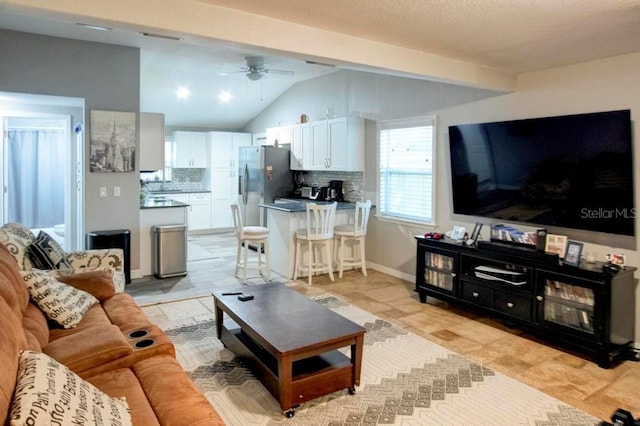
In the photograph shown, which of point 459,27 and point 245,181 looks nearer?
point 459,27

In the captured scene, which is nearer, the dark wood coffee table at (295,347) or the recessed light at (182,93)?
the dark wood coffee table at (295,347)

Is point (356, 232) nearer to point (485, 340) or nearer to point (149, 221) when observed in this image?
point (485, 340)

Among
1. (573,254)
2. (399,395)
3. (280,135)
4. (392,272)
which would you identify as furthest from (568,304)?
(280,135)

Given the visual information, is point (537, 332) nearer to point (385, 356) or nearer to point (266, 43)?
point (385, 356)

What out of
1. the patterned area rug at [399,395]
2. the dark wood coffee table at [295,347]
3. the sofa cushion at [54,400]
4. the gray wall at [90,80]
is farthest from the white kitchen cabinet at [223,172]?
the sofa cushion at [54,400]

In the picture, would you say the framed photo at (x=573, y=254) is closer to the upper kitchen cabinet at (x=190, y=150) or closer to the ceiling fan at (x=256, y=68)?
the ceiling fan at (x=256, y=68)

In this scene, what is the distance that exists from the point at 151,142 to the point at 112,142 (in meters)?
0.59

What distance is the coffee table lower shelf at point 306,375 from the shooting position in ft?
8.55

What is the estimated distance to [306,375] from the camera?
8.75 ft

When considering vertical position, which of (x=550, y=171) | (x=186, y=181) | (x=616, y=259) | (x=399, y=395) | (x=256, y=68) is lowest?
(x=399, y=395)

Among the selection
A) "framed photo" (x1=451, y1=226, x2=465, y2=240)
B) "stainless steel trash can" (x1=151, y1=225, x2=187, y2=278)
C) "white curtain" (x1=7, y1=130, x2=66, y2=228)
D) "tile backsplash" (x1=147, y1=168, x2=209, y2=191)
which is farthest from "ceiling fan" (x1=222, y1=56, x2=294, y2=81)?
"tile backsplash" (x1=147, y1=168, x2=209, y2=191)

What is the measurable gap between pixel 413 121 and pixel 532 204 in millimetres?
1943

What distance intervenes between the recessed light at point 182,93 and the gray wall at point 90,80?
7.84ft

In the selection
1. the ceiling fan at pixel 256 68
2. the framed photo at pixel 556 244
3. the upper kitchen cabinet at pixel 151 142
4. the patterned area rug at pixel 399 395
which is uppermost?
the ceiling fan at pixel 256 68
